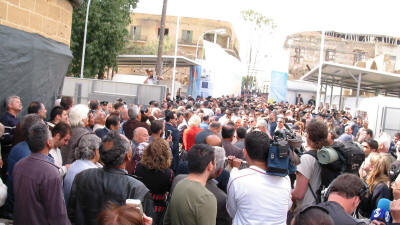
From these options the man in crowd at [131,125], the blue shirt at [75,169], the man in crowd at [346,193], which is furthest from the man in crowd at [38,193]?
the man in crowd at [131,125]

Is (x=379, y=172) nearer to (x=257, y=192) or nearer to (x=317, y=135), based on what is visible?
(x=317, y=135)

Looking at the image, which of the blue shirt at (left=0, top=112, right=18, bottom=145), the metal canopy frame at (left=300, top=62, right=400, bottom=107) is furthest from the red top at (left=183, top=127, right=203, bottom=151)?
the metal canopy frame at (left=300, top=62, right=400, bottom=107)

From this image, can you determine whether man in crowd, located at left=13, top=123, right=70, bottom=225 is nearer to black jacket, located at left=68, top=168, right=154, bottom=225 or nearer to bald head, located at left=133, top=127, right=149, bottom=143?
black jacket, located at left=68, top=168, right=154, bottom=225

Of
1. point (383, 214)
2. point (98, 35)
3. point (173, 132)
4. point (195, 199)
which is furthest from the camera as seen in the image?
point (98, 35)

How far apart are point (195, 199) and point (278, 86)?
1158 inches

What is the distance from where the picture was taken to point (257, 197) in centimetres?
387

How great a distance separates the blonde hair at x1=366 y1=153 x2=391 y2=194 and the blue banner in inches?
1056

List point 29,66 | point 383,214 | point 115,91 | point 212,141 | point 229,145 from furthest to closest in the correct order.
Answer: point 115,91, point 29,66, point 229,145, point 212,141, point 383,214

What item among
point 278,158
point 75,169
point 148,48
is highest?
point 148,48

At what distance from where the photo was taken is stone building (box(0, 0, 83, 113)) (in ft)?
23.5

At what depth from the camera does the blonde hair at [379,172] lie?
208 inches

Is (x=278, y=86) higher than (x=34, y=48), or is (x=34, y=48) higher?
(x=278, y=86)

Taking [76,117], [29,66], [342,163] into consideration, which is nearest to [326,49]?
[29,66]

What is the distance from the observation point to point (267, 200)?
12.8 ft
